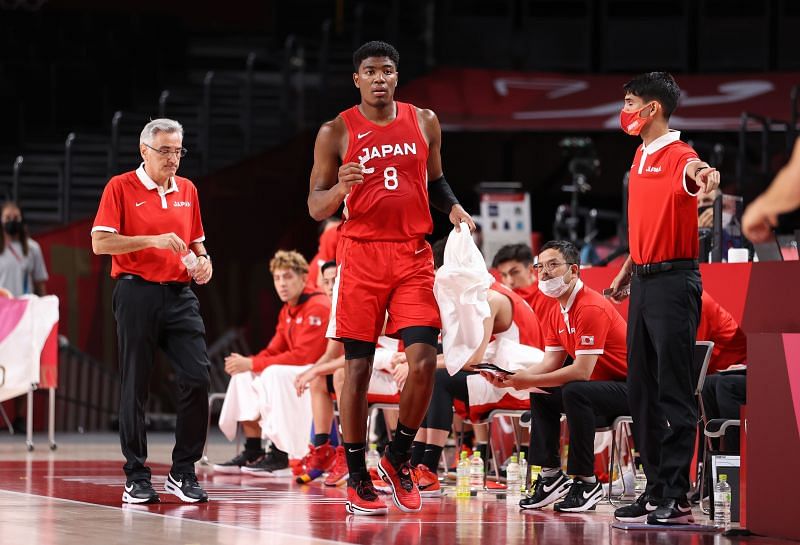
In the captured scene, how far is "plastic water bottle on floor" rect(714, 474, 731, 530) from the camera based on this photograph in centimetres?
565

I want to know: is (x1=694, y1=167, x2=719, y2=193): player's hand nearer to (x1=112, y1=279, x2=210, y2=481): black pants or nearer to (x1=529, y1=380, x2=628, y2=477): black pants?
(x1=529, y1=380, x2=628, y2=477): black pants

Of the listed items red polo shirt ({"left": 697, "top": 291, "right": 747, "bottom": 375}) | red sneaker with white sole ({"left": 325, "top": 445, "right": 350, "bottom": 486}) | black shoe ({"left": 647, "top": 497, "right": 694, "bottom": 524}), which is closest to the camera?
black shoe ({"left": 647, "top": 497, "right": 694, "bottom": 524})

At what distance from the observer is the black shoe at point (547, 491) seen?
6.48m

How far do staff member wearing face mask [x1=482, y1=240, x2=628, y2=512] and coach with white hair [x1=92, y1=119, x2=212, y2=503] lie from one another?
1424mm

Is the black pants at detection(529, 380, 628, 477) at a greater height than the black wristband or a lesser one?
lesser

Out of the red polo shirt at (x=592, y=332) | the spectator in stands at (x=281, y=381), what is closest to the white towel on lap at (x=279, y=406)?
the spectator in stands at (x=281, y=381)

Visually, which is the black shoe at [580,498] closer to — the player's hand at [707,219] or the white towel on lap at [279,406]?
the white towel on lap at [279,406]

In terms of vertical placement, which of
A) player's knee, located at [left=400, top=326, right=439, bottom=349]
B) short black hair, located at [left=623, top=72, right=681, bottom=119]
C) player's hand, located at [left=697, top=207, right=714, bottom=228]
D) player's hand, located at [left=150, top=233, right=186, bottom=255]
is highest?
short black hair, located at [left=623, top=72, right=681, bottom=119]

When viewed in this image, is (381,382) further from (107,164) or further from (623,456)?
(107,164)

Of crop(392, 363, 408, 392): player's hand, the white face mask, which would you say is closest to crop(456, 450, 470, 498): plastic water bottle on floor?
crop(392, 363, 408, 392): player's hand

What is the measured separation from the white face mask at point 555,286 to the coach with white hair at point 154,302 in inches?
64.2

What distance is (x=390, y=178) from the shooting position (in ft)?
19.5

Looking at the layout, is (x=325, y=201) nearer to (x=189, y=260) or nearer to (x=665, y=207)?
(x=189, y=260)

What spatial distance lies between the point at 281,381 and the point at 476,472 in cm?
166
